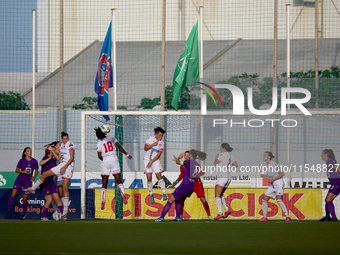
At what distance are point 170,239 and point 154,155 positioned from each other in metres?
5.30

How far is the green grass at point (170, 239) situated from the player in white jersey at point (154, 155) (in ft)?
9.97

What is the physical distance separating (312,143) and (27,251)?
8578 mm

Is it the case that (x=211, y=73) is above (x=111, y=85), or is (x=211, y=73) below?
above

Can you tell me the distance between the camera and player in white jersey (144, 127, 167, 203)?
12.3 metres

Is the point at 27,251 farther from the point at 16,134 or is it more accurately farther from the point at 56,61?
the point at 56,61

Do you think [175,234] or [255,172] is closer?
[175,234]

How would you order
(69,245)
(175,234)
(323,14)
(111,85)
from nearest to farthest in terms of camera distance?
(69,245) < (175,234) < (111,85) < (323,14)

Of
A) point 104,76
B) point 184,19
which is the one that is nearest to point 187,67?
point 104,76

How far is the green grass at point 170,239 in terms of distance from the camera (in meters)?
6.42

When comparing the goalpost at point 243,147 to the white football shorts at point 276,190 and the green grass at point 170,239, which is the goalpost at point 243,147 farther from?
the green grass at point 170,239

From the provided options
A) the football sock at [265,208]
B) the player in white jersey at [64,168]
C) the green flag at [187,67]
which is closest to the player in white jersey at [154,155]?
the player in white jersey at [64,168]

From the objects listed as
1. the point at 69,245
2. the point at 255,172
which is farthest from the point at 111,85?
the point at 69,245

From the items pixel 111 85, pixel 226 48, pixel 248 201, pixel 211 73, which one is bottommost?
pixel 248 201

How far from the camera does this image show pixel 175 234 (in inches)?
322
